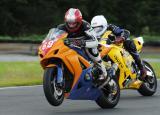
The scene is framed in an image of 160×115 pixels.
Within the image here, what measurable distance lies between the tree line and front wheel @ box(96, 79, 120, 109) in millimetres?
36600

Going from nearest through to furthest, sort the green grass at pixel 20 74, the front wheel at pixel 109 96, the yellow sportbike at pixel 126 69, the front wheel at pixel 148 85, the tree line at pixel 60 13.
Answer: the front wheel at pixel 109 96
the yellow sportbike at pixel 126 69
the front wheel at pixel 148 85
the green grass at pixel 20 74
the tree line at pixel 60 13

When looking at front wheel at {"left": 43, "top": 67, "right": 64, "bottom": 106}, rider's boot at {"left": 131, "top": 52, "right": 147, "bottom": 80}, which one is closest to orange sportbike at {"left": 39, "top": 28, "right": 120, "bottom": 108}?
front wheel at {"left": 43, "top": 67, "right": 64, "bottom": 106}

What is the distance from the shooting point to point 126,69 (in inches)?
490

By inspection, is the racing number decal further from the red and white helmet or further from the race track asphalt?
the race track asphalt

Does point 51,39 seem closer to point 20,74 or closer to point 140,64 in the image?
point 140,64

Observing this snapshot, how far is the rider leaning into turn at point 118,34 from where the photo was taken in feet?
40.1

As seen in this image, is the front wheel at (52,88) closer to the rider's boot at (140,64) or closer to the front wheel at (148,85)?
the rider's boot at (140,64)

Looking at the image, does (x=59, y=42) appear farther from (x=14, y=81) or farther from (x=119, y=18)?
(x=119, y=18)

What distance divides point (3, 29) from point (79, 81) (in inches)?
1535

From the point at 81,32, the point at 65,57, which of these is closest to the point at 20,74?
the point at 81,32

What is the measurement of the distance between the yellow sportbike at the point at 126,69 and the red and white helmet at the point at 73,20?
1044 mm

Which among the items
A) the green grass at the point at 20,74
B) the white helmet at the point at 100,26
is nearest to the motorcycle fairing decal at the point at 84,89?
the white helmet at the point at 100,26

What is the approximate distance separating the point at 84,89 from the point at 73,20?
110cm

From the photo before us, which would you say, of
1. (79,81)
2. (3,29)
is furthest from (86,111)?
(3,29)
